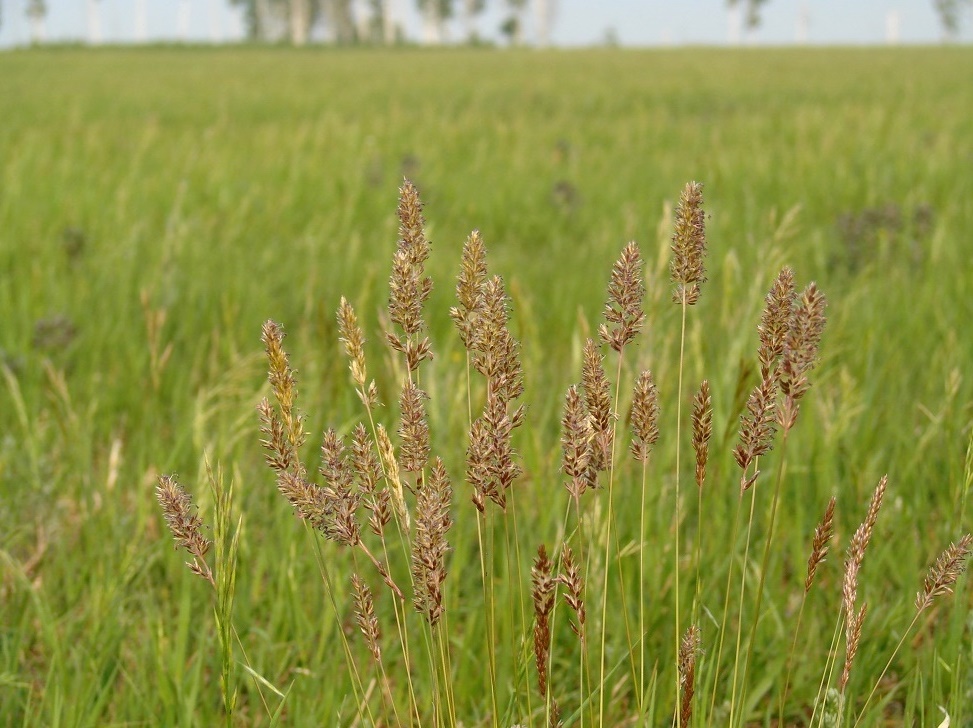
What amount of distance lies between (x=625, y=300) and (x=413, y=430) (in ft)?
0.81

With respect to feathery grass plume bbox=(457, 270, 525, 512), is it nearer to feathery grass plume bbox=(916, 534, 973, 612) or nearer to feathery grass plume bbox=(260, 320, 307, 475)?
feathery grass plume bbox=(260, 320, 307, 475)

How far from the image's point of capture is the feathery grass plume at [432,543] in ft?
2.97

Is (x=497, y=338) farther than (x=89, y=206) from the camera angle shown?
No

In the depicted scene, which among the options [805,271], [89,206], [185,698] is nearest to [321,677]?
[185,698]

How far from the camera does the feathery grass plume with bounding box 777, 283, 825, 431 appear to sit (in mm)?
904

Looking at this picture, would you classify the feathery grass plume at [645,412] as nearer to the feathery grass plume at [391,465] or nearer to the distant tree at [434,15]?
the feathery grass plume at [391,465]

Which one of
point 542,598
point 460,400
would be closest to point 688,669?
point 542,598

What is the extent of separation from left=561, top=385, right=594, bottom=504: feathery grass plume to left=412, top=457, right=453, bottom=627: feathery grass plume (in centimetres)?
12

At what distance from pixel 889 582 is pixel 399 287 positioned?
1.53 metres

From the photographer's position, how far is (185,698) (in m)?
1.54

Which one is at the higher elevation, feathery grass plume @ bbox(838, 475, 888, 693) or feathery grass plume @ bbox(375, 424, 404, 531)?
feathery grass plume @ bbox(375, 424, 404, 531)

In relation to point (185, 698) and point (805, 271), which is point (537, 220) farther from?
point (185, 698)

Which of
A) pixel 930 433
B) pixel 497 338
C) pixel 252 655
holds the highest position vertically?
pixel 497 338

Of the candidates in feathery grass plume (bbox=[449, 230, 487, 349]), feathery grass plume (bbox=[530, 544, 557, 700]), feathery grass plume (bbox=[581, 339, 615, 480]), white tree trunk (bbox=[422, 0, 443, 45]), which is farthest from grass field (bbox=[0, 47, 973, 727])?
white tree trunk (bbox=[422, 0, 443, 45])
